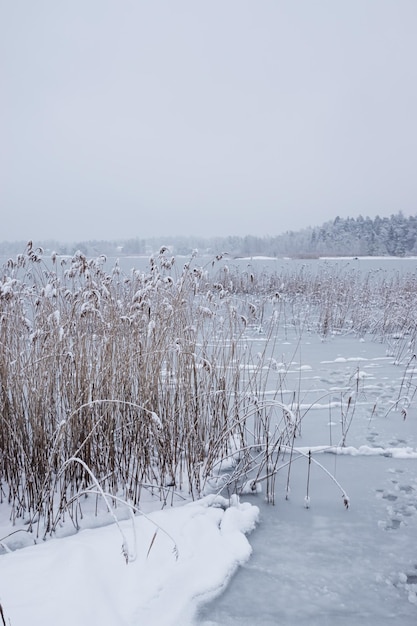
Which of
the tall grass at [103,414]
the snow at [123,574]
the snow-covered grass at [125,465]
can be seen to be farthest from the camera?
the tall grass at [103,414]

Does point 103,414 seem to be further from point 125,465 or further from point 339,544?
point 339,544

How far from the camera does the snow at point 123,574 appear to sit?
173 cm

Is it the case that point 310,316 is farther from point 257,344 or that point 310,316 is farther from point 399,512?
point 399,512

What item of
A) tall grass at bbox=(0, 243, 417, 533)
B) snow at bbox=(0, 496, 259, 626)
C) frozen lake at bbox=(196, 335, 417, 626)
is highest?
tall grass at bbox=(0, 243, 417, 533)

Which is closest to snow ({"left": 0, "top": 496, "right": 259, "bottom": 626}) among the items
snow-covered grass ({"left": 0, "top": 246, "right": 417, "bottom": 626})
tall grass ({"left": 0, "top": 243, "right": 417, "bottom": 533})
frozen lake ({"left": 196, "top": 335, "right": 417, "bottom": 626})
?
snow-covered grass ({"left": 0, "top": 246, "right": 417, "bottom": 626})

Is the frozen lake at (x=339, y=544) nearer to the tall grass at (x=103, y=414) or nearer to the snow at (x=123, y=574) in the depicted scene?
the snow at (x=123, y=574)

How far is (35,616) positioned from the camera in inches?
64.7

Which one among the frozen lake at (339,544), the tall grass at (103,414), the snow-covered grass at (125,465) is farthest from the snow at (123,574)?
the tall grass at (103,414)

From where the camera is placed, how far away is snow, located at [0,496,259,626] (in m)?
1.73

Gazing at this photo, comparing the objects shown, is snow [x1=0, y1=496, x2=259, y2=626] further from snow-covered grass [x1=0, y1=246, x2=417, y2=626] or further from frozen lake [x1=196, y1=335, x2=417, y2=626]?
frozen lake [x1=196, y1=335, x2=417, y2=626]

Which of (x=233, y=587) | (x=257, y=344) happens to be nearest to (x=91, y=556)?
(x=233, y=587)

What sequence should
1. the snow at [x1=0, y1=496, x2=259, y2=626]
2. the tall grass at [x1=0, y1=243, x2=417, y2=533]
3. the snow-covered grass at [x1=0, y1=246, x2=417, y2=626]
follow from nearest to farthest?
the snow at [x1=0, y1=496, x2=259, y2=626] < the snow-covered grass at [x1=0, y1=246, x2=417, y2=626] < the tall grass at [x1=0, y1=243, x2=417, y2=533]

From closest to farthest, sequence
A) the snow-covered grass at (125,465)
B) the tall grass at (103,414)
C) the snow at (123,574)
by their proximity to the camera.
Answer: the snow at (123,574)
the snow-covered grass at (125,465)
the tall grass at (103,414)

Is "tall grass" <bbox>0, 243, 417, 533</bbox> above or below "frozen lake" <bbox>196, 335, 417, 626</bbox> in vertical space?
above
